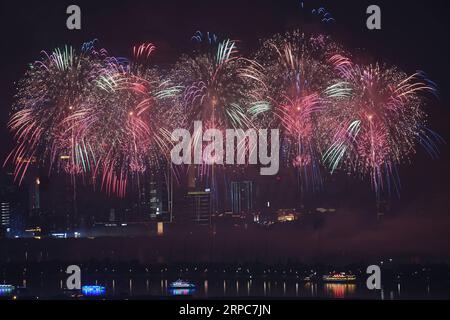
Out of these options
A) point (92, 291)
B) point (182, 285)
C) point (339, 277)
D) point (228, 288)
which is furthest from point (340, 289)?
point (92, 291)

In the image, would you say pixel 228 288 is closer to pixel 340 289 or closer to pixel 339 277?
pixel 339 277

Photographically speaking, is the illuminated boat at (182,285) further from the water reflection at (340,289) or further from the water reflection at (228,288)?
the water reflection at (340,289)

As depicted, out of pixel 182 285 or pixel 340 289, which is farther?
pixel 182 285

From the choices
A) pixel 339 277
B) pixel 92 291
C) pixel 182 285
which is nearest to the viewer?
pixel 92 291

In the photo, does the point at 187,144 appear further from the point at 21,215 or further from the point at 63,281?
the point at 63,281

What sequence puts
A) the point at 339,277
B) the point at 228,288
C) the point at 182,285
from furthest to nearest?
the point at 228,288
the point at 339,277
the point at 182,285

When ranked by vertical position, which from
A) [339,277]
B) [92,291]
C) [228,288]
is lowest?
[228,288]
